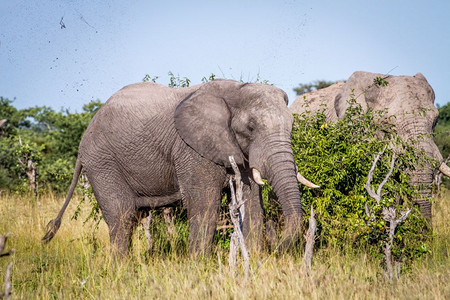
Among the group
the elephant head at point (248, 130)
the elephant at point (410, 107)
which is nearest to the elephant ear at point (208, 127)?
the elephant head at point (248, 130)

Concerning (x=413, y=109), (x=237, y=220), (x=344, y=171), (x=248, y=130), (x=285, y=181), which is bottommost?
(x=237, y=220)

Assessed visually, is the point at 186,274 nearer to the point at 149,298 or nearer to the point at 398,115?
the point at 149,298

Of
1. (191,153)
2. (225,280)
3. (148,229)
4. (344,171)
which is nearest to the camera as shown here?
(225,280)

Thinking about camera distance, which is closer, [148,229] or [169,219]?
[148,229]

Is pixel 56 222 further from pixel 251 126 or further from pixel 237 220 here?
pixel 237 220

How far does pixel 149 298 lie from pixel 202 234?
5.25ft

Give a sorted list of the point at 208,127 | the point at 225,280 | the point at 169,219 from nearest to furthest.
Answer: the point at 225,280
the point at 208,127
the point at 169,219

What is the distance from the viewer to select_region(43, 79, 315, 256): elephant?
18.7ft

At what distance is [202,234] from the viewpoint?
5949 millimetres

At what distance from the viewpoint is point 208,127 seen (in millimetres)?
6059

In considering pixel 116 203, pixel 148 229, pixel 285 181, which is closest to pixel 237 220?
pixel 285 181

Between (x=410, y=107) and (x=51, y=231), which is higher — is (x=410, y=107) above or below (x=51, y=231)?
above

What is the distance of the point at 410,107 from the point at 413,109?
6 centimetres

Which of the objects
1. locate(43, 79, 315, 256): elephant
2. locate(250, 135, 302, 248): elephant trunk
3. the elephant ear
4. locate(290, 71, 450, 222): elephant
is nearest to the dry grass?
locate(250, 135, 302, 248): elephant trunk
